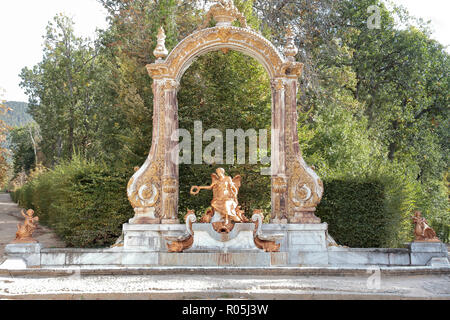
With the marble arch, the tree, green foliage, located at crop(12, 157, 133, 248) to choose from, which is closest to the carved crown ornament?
the marble arch

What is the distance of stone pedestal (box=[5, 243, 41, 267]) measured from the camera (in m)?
8.48

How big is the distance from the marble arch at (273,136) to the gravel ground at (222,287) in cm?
270

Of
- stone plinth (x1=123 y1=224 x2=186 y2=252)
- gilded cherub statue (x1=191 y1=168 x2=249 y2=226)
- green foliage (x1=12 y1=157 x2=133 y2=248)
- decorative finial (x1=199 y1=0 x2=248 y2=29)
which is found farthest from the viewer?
green foliage (x1=12 y1=157 x2=133 y2=248)

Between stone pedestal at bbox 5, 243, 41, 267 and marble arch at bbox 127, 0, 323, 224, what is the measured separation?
6.65 feet

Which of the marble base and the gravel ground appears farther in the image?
the marble base

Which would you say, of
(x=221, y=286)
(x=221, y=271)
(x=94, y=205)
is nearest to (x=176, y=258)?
(x=221, y=271)

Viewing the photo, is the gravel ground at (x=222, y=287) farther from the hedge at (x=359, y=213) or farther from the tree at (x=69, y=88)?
the tree at (x=69, y=88)

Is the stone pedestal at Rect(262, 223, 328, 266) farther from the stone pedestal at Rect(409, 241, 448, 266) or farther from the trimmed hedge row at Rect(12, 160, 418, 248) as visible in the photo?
the trimmed hedge row at Rect(12, 160, 418, 248)

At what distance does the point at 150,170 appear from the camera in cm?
1010

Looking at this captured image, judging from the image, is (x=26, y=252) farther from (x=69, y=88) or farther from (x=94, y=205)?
(x=69, y=88)

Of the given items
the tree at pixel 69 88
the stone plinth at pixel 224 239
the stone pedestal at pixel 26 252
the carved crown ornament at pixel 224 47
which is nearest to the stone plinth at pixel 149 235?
the stone plinth at pixel 224 239

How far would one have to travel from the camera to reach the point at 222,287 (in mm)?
6555
